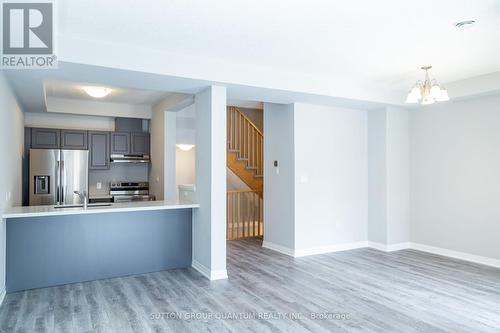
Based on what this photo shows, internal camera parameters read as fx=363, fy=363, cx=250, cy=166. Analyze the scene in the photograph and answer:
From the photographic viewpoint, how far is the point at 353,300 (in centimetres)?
368

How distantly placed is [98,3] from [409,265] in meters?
4.84

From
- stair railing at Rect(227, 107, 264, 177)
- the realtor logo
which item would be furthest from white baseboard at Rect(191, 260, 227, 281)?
stair railing at Rect(227, 107, 264, 177)

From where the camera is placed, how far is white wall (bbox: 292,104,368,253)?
18.4 feet

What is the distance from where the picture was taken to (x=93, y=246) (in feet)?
14.2

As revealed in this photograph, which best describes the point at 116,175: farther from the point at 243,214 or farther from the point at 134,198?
the point at 243,214

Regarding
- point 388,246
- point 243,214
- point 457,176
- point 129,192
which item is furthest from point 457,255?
point 129,192

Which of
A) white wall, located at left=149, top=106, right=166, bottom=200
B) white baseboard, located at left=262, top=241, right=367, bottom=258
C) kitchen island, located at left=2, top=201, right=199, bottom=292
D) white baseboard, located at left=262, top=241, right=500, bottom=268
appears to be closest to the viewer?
kitchen island, located at left=2, top=201, right=199, bottom=292

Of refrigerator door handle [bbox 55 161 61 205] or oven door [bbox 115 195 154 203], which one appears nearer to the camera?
refrigerator door handle [bbox 55 161 61 205]

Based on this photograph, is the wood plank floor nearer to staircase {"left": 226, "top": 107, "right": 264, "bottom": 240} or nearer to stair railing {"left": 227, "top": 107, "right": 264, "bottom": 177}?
staircase {"left": 226, "top": 107, "right": 264, "bottom": 240}

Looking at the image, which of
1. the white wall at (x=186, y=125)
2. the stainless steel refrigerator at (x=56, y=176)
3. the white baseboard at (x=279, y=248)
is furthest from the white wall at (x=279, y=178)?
the stainless steel refrigerator at (x=56, y=176)

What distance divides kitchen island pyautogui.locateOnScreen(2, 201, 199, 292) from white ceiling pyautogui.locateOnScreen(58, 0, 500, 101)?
6.19 ft

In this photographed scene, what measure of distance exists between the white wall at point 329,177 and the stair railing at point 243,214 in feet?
5.58

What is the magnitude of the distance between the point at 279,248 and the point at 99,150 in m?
3.94

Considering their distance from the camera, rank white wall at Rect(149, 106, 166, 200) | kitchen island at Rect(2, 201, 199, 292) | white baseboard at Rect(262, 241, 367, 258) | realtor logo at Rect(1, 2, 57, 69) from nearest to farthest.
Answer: realtor logo at Rect(1, 2, 57, 69) → kitchen island at Rect(2, 201, 199, 292) → white baseboard at Rect(262, 241, 367, 258) → white wall at Rect(149, 106, 166, 200)
